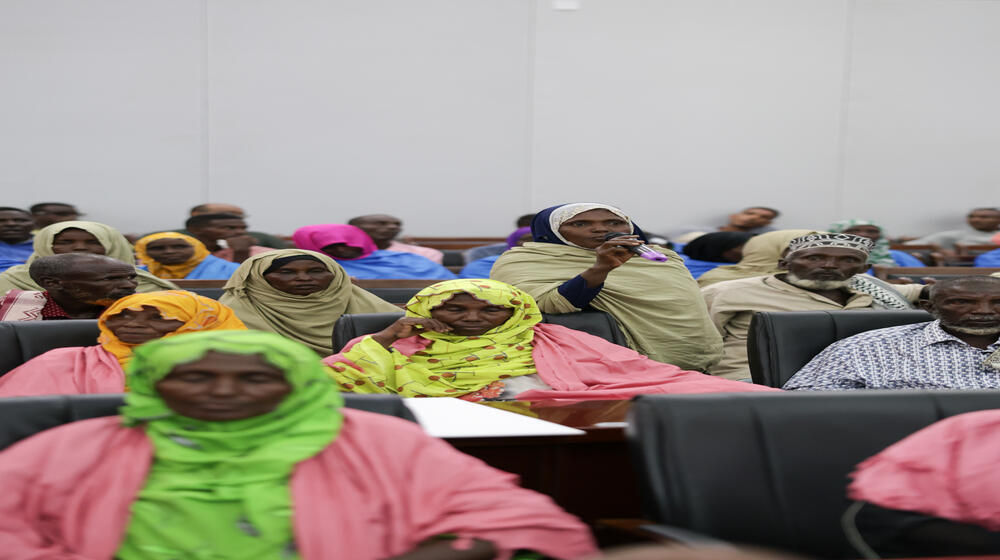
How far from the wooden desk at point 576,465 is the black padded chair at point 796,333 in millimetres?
1045

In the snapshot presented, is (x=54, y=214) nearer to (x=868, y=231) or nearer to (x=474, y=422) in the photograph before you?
(x=474, y=422)

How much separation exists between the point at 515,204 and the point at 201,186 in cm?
244

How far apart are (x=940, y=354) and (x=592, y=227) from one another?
1365 millimetres

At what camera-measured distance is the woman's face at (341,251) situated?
536cm

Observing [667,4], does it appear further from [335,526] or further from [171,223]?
[335,526]

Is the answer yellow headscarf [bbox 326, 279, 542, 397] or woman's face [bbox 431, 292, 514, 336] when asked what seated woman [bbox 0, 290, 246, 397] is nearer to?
yellow headscarf [bbox 326, 279, 542, 397]

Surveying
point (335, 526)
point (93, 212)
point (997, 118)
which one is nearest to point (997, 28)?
point (997, 118)

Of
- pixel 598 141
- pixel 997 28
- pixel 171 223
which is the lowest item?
pixel 171 223

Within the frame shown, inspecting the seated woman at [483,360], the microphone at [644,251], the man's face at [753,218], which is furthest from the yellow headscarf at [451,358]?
the man's face at [753,218]

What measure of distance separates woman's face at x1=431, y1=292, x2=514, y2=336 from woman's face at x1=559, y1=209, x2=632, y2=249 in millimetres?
925

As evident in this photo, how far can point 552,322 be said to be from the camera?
10.6ft

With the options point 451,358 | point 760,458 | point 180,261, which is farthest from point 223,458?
point 180,261

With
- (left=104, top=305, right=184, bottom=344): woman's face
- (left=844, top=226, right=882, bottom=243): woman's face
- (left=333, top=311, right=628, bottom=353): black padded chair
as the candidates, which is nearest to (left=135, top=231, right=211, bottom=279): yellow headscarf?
(left=333, top=311, right=628, bottom=353): black padded chair

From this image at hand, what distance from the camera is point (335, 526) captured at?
138 centimetres
